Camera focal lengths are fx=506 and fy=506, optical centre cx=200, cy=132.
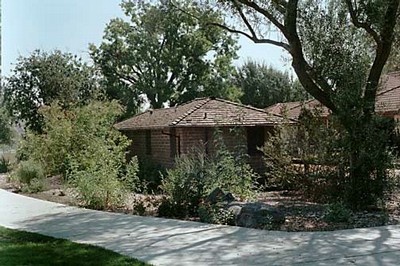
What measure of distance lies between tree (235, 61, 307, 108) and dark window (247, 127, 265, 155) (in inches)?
724

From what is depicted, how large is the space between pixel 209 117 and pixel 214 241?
41.6ft

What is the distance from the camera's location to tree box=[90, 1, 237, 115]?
3675 cm

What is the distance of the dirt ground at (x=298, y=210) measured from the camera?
9.05 m

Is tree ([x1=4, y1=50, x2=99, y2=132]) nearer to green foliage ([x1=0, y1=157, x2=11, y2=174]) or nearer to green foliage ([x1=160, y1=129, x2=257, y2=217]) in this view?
green foliage ([x1=0, y1=157, x2=11, y2=174])

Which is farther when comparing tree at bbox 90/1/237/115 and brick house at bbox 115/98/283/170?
tree at bbox 90/1/237/115

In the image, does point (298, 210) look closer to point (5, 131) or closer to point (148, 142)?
→ point (148, 142)

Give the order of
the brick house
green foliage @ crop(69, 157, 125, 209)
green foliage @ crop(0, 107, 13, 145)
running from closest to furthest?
1. green foliage @ crop(69, 157, 125, 209)
2. the brick house
3. green foliage @ crop(0, 107, 13, 145)

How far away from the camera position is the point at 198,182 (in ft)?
36.9

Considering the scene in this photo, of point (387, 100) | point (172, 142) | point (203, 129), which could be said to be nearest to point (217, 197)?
point (203, 129)

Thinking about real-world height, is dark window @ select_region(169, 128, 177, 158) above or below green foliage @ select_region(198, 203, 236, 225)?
above

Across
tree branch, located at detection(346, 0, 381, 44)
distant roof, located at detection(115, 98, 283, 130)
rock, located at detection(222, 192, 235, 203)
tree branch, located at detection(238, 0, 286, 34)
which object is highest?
tree branch, located at detection(238, 0, 286, 34)

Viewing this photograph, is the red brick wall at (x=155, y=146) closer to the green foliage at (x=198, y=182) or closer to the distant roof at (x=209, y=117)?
the distant roof at (x=209, y=117)

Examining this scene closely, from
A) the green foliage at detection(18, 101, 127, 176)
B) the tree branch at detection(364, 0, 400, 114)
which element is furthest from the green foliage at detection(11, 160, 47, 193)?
the tree branch at detection(364, 0, 400, 114)

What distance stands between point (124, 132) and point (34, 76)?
765 cm
